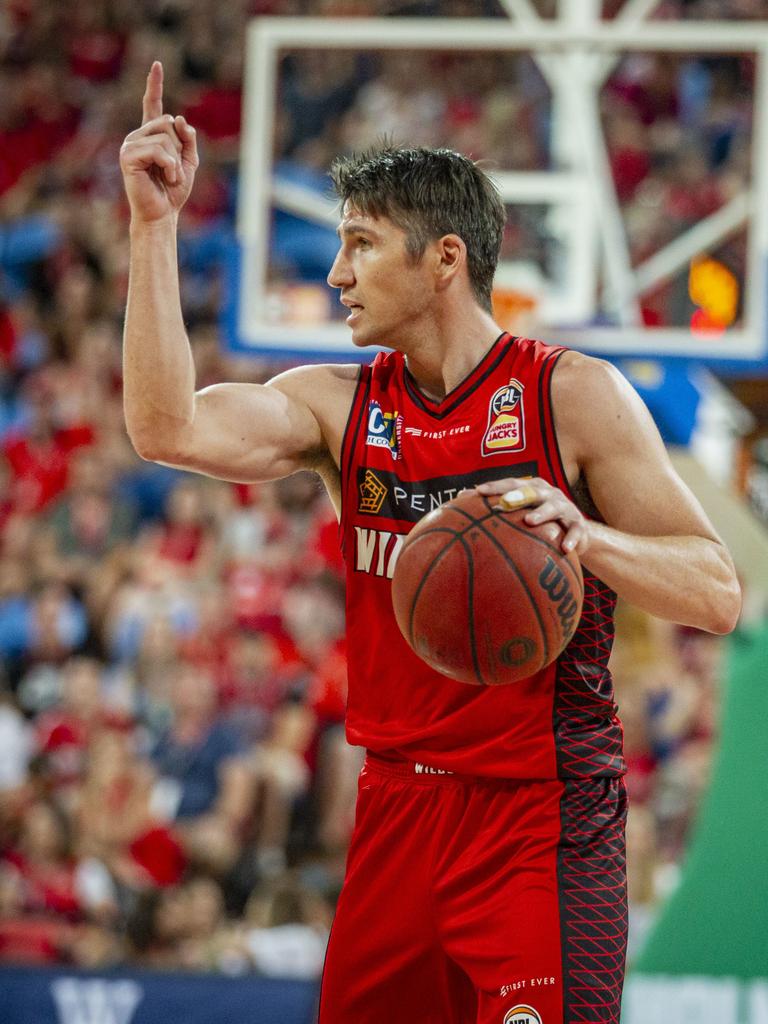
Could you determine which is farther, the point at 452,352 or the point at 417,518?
the point at 452,352

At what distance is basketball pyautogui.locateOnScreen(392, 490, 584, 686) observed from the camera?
2.69 metres

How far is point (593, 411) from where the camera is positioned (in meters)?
3.09

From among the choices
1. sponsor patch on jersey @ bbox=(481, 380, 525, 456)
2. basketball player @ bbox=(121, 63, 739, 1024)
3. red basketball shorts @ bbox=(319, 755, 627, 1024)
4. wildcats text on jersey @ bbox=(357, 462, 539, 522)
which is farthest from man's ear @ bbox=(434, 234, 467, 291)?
red basketball shorts @ bbox=(319, 755, 627, 1024)

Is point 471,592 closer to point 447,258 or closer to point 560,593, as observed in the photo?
point 560,593

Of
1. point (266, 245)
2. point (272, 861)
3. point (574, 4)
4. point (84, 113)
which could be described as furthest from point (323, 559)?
point (84, 113)

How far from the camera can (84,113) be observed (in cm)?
1291

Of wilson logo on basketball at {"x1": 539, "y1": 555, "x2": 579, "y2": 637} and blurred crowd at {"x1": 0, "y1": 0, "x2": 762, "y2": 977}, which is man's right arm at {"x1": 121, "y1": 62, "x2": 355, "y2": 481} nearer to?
wilson logo on basketball at {"x1": 539, "y1": 555, "x2": 579, "y2": 637}

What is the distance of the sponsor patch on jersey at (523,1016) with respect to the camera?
9.34ft

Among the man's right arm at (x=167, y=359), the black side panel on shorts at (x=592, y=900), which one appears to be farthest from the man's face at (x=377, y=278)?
the black side panel on shorts at (x=592, y=900)

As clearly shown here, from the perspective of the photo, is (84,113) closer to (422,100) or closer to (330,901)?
(422,100)

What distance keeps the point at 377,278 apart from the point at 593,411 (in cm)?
58

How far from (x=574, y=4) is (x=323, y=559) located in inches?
154

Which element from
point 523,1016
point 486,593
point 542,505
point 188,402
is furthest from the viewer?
point 188,402

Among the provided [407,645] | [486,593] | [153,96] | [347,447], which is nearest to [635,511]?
[486,593]
